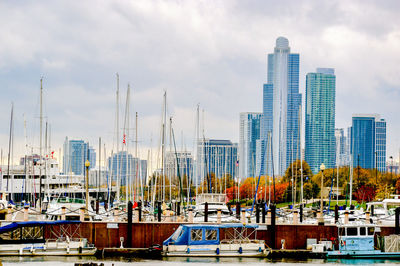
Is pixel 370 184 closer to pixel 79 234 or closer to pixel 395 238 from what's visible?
pixel 395 238

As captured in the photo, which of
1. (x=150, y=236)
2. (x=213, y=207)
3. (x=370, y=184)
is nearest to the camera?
(x=150, y=236)

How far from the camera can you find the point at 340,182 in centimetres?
12562

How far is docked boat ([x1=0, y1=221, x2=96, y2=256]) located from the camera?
43062 mm

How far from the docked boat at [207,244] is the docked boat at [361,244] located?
558 cm

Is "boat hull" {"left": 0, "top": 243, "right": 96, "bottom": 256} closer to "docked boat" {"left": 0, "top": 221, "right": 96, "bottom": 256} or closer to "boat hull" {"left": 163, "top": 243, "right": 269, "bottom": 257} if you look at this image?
"docked boat" {"left": 0, "top": 221, "right": 96, "bottom": 256}

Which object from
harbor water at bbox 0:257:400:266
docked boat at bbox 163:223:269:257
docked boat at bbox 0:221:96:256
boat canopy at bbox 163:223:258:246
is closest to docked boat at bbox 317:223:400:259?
harbor water at bbox 0:257:400:266

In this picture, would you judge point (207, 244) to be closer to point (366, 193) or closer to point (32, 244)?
point (32, 244)

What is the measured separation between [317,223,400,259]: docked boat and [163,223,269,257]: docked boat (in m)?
5.58

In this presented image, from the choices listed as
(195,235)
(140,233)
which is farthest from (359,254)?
(140,233)

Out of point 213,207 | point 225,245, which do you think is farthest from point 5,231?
point 213,207

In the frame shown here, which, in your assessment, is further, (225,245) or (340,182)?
(340,182)

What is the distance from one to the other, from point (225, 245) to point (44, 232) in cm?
1340

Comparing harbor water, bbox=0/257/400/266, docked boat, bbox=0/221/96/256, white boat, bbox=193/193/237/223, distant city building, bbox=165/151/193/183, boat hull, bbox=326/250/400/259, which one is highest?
distant city building, bbox=165/151/193/183

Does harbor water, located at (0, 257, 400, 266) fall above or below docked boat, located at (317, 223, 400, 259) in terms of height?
below
